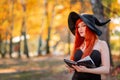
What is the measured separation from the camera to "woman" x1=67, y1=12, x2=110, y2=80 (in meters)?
5.40

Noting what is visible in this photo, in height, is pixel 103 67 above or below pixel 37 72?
above

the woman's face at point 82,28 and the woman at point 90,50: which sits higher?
the woman's face at point 82,28

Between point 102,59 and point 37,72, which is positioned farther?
point 37,72

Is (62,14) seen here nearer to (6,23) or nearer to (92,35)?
(6,23)

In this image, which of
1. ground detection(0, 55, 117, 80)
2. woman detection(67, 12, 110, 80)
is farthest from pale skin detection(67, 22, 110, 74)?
ground detection(0, 55, 117, 80)

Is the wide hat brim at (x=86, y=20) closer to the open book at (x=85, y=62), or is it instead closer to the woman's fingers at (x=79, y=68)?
the open book at (x=85, y=62)

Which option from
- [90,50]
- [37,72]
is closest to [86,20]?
[90,50]

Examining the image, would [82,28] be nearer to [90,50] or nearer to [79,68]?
[90,50]

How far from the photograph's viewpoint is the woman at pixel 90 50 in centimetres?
540

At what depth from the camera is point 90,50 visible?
5512 mm

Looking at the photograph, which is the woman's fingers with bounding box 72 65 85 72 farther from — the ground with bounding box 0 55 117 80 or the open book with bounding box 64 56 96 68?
the ground with bounding box 0 55 117 80

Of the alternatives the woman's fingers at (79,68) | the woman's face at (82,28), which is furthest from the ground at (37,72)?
the woman's fingers at (79,68)

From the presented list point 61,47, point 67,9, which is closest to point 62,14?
point 67,9

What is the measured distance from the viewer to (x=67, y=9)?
4856 cm
